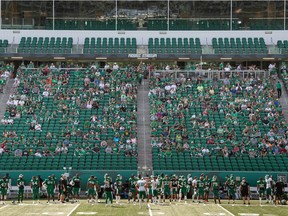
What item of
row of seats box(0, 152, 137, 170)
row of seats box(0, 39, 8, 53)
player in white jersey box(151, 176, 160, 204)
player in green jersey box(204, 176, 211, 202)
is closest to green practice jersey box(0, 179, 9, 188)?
row of seats box(0, 152, 137, 170)

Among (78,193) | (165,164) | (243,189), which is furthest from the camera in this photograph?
(165,164)

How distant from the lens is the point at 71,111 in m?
58.4

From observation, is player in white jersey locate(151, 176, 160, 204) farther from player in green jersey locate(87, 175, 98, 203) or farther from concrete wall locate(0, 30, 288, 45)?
concrete wall locate(0, 30, 288, 45)

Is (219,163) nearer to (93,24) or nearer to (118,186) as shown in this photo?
(118,186)

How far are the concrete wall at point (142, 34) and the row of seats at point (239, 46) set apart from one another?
73 centimetres

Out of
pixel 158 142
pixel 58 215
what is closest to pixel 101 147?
pixel 158 142

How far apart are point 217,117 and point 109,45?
1463cm

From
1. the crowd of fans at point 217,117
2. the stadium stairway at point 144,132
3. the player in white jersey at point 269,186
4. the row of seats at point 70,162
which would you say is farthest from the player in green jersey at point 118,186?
the crowd of fans at point 217,117

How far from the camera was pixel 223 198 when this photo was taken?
4778cm

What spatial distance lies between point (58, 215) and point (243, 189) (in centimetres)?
1121

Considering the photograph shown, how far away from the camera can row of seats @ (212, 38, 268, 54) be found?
6856cm

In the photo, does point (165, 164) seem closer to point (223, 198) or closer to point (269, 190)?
point (223, 198)

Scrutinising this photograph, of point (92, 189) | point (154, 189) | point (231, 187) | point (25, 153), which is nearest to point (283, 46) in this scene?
point (25, 153)

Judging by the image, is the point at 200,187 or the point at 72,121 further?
the point at 72,121
